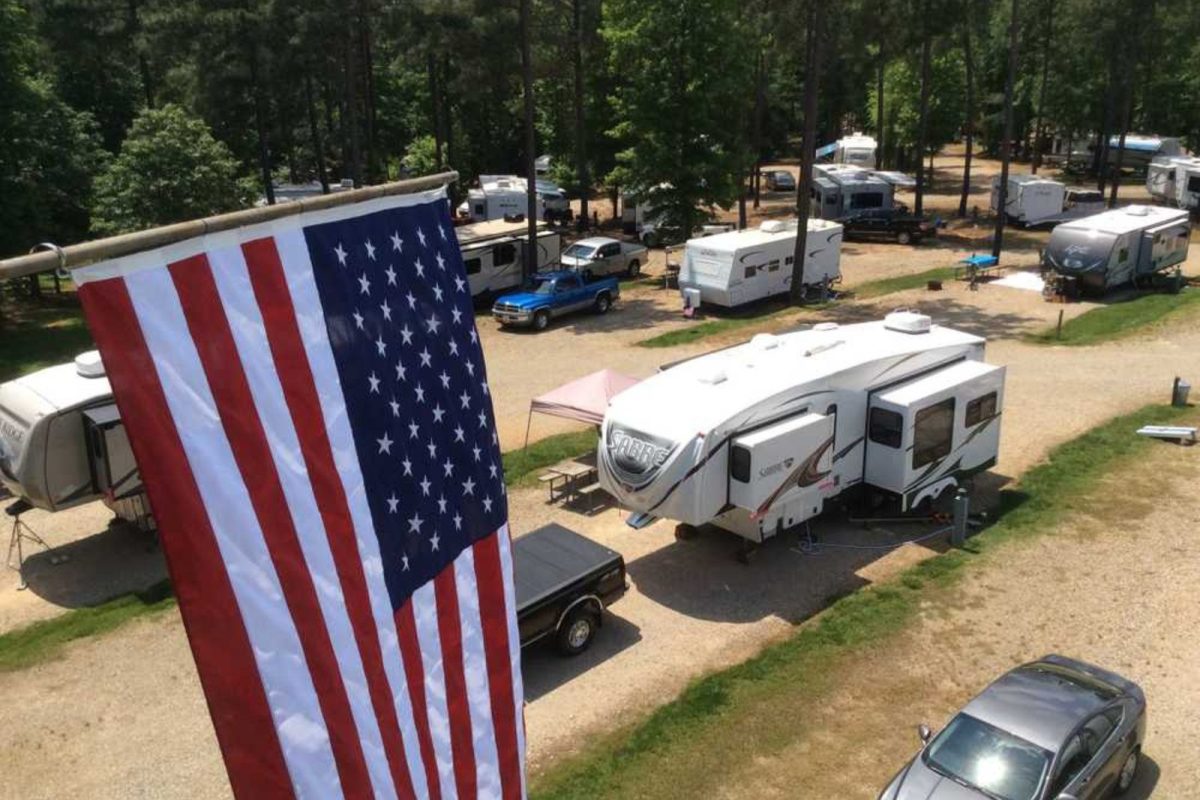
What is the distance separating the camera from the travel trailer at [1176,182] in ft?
154

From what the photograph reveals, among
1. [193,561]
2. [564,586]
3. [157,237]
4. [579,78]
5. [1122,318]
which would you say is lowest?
[1122,318]

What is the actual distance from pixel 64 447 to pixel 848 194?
124 ft

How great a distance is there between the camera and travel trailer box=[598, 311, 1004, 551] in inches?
556

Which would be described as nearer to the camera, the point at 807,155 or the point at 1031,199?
the point at 807,155

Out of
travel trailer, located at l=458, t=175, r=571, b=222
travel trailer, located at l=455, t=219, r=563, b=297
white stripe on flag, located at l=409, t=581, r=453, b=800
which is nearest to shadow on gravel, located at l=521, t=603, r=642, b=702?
white stripe on flag, located at l=409, t=581, r=453, b=800

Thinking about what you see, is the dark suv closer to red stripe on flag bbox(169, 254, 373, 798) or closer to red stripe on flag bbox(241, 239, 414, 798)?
red stripe on flag bbox(241, 239, 414, 798)

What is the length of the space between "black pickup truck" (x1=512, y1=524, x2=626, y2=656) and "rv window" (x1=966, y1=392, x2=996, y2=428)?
6.92 m

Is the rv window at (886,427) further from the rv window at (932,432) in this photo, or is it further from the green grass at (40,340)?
the green grass at (40,340)

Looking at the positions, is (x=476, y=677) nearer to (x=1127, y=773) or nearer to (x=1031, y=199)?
(x=1127, y=773)

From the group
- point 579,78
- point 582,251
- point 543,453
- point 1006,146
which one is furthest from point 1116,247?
point 543,453

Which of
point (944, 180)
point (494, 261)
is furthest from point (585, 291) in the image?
point (944, 180)

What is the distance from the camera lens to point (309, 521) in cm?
458

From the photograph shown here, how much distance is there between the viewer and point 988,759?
9.45 m

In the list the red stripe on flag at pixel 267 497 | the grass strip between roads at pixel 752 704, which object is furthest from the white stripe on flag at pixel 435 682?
the grass strip between roads at pixel 752 704
